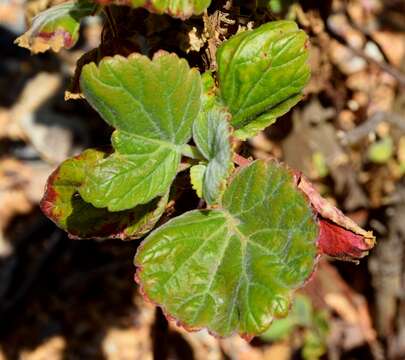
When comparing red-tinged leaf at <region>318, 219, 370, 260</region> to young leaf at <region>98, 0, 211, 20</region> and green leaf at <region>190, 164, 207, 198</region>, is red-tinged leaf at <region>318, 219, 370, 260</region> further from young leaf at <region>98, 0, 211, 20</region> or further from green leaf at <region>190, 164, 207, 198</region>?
young leaf at <region>98, 0, 211, 20</region>

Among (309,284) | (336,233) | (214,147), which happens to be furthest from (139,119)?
(309,284)

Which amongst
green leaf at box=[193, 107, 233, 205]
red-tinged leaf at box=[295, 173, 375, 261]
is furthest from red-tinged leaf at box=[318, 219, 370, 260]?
green leaf at box=[193, 107, 233, 205]

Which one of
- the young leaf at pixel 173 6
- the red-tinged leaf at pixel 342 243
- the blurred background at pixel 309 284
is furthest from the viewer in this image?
the blurred background at pixel 309 284

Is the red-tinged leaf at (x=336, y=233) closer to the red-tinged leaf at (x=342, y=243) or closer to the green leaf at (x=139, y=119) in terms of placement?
the red-tinged leaf at (x=342, y=243)

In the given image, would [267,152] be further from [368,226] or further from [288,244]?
[288,244]

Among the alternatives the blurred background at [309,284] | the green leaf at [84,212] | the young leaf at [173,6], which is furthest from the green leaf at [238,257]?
the blurred background at [309,284]

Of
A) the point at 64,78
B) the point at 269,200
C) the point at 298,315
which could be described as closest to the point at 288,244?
the point at 269,200
